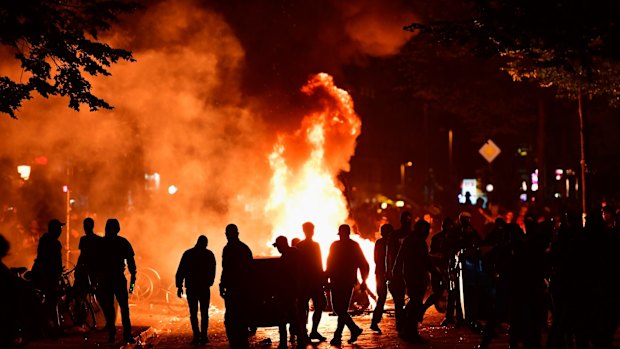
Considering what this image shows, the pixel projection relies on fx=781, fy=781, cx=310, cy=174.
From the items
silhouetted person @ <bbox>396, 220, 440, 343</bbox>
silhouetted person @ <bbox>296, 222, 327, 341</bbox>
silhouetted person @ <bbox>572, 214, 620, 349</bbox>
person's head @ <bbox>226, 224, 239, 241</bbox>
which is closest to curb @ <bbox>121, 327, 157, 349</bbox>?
person's head @ <bbox>226, 224, 239, 241</bbox>

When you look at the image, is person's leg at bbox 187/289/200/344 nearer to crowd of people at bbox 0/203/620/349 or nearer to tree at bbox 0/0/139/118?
crowd of people at bbox 0/203/620/349

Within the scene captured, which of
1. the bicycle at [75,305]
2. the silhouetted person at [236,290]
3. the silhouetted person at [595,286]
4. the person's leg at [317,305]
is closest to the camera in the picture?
the silhouetted person at [595,286]

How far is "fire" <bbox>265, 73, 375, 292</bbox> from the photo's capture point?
2078 cm

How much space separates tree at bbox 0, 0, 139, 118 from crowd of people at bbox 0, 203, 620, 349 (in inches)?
77.2

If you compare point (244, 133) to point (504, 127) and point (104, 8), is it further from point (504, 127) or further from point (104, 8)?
point (104, 8)

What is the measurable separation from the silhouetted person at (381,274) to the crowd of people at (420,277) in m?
0.02

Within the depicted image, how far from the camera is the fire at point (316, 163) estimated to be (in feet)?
68.2

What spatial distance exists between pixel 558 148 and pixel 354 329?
36.7 metres

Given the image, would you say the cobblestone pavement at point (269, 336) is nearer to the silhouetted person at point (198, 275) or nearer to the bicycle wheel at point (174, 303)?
the silhouetted person at point (198, 275)

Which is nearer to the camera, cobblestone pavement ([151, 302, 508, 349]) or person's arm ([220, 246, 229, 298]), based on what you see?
person's arm ([220, 246, 229, 298])

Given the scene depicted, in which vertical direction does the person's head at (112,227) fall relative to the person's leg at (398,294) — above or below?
above

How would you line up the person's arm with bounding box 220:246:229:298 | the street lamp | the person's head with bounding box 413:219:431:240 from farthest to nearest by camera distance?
the street lamp, the person's head with bounding box 413:219:431:240, the person's arm with bounding box 220:246:229:298

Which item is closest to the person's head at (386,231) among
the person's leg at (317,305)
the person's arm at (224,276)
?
the person's leg at (317,305)

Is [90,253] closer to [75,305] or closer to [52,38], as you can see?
[75,305]
